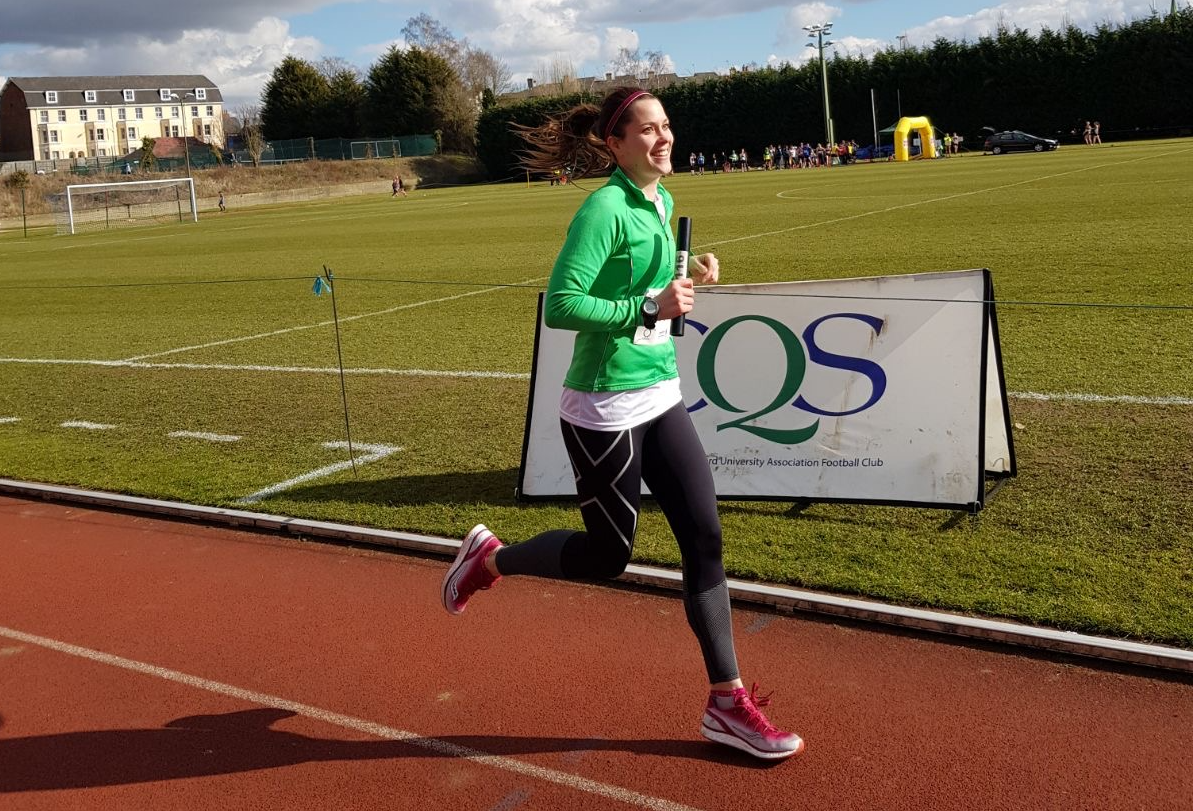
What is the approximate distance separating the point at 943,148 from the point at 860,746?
67.2 m

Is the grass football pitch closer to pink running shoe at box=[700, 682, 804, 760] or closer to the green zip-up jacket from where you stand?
pink running shoe at box=[700, 682, 804, 760]

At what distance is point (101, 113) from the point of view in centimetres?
15988

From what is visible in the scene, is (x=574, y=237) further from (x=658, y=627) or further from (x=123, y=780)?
(x=123, y=780)

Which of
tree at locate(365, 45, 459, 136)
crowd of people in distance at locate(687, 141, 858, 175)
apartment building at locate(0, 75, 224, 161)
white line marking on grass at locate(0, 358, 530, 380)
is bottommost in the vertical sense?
white line marking on grass at locate(0, 358, 530, 380)

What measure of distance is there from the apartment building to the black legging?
144876 millimetres

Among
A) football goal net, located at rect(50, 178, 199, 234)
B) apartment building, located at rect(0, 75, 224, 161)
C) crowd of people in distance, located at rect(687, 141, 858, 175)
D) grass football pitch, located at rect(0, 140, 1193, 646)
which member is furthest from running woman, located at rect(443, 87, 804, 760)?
apartment building, located at rect(0, 75, 224, 161)

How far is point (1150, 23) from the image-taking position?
2505 inches

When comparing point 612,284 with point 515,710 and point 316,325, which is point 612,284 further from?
point 316,325

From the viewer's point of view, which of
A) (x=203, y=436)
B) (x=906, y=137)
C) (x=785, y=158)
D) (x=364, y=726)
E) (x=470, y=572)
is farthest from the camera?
(x=785, y=158)

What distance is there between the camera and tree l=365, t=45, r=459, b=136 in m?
94.1

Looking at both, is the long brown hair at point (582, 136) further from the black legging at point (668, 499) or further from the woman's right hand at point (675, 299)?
the black legging at point (668, 499)

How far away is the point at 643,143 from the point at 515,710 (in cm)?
219

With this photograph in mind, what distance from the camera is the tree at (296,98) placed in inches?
3853

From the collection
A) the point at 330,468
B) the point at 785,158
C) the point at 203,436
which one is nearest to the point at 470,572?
the point at 330,468
